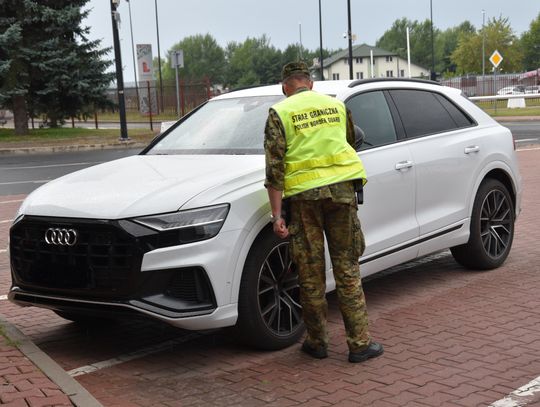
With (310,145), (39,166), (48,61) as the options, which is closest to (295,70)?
(310,145)

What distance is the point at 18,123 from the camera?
30422 millimetres

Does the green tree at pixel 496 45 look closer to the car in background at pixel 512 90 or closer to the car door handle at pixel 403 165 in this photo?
the car in background at pixel 512 90

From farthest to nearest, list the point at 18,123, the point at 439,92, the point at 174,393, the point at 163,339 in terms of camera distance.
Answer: the point at 18,123
the point at 439,92
the point at 163,339
the point at 174,393

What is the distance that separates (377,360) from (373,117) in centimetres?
199

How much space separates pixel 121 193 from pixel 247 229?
0.80 meters

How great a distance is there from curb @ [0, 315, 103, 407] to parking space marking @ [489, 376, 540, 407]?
208 centimetres

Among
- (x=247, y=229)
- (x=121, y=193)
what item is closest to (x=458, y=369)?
(x=247, y=229)

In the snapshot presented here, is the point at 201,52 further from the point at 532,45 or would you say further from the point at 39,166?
the point at 39,166

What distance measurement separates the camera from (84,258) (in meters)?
4.65

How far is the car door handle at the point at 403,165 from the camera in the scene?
5881 mm

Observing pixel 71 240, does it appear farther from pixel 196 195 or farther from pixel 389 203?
pixel 389 203

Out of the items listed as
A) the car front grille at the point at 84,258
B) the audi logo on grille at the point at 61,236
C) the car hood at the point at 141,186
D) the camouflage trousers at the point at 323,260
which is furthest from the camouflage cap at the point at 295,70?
the audi logo on grille at the point at 61,236

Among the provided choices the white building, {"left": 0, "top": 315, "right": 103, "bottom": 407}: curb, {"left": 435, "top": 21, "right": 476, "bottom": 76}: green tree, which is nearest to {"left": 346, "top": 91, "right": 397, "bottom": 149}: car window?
{"left": 0, "top": 315, "right": 103, "bottom": 407}: curb

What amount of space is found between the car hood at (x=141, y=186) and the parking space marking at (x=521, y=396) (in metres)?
1.91
